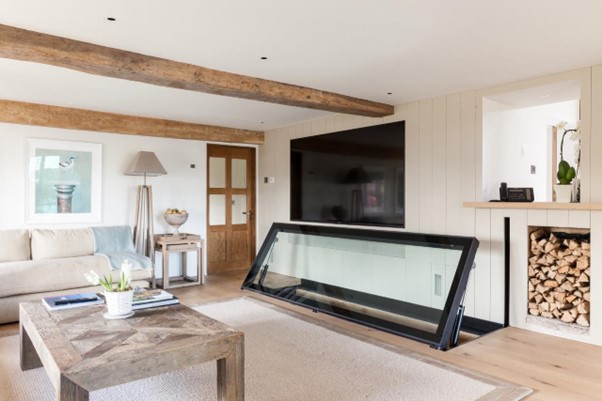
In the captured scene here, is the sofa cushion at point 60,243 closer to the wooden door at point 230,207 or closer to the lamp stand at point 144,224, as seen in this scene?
the lamp stand at point 144,224

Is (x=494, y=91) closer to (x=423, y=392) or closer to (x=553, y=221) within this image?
(x=553, y=221)

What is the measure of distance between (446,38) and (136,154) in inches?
175

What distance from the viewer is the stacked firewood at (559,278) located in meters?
3.67

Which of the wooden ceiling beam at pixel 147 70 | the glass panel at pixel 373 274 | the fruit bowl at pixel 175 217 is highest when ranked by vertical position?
the wooden ceiling beam at pixel 147 70

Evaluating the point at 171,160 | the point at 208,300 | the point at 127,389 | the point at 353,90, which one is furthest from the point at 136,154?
the point at 127,389

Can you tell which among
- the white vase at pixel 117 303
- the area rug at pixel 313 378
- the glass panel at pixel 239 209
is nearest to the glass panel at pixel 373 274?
A: the area rug at pixel 313 378

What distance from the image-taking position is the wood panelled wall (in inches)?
142

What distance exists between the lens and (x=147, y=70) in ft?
10.5

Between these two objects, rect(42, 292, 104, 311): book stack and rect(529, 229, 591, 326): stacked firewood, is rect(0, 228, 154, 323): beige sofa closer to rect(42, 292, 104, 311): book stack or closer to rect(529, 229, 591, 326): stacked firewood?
rect(42, 292, 104, 311): book stack

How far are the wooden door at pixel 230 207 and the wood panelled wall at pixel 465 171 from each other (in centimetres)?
276

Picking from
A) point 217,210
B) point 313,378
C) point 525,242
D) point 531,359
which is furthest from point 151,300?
point 217,210

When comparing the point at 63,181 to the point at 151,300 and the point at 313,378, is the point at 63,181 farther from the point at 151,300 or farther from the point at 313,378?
the point at 313,378

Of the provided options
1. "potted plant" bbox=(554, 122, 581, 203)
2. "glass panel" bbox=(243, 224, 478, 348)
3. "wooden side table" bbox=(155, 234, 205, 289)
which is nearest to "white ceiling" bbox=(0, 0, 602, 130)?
"potted plant" bbox=(554, 122, 581, 203)

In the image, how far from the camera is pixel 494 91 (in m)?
4.12
